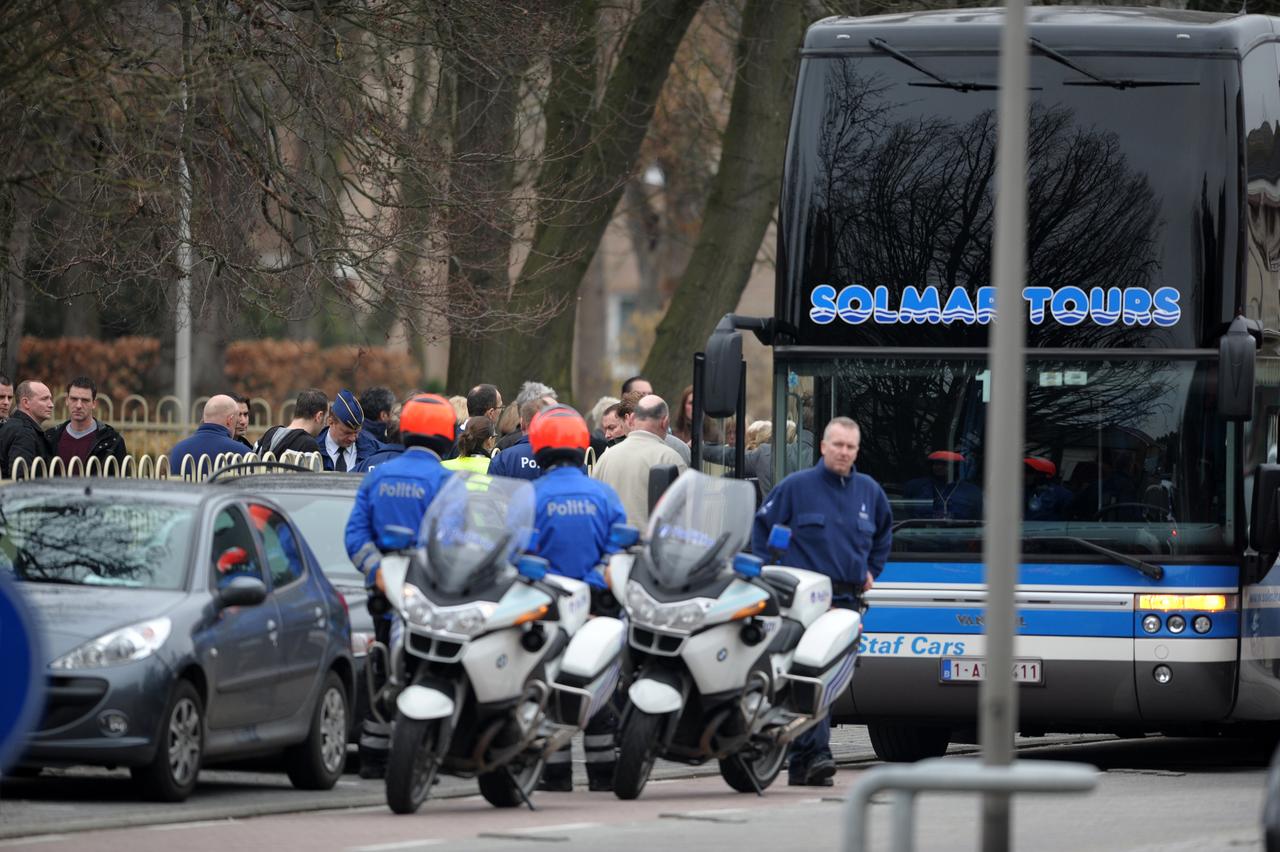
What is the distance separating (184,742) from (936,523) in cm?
430

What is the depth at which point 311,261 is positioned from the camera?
17.0 m

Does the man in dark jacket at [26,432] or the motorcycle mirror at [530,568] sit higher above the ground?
the man in dark jacket at [26,432]

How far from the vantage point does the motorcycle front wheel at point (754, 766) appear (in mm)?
12344

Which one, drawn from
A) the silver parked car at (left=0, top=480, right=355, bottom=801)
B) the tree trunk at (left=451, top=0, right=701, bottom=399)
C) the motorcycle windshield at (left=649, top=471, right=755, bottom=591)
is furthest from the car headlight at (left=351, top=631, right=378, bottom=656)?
the tree trunk at (left=451, top=0, right=701, bottom=399)

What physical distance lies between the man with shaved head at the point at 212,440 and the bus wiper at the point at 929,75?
17.5 feet

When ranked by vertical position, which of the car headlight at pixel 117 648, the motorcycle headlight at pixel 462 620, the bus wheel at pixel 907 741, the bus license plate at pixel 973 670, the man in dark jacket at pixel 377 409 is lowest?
the bus wheel at pixel 907 741

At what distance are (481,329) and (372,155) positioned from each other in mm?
1799

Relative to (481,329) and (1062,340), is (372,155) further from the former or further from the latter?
(1062,340)

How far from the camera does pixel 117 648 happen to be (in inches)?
434

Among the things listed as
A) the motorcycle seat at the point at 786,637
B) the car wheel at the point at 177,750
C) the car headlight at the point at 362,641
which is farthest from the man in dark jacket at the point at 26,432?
the motorcycle seat at the point at 786,637

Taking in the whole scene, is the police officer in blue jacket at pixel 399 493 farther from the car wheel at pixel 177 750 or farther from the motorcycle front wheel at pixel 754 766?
the motorcycle front wheel at pixel 754 766

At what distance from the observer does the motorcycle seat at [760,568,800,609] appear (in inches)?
483

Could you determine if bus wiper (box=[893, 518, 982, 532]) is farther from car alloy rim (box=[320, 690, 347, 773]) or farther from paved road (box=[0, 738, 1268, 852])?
car alloy rim (box=[320, 690, 347, 773])

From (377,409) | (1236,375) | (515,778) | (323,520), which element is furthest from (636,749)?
(377,409)
